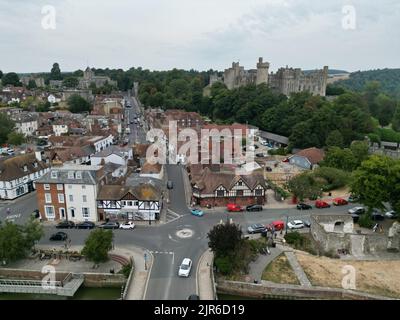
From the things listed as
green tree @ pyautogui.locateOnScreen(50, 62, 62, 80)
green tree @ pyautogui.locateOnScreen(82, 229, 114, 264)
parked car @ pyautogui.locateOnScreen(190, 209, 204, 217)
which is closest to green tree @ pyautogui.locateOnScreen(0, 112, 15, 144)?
parked car @ pyautogui.locateOnScreen(190, 209, 204, 217)

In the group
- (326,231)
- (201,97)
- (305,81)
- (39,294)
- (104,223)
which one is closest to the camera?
(39,294)

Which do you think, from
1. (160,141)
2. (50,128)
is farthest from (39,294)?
(50,128)

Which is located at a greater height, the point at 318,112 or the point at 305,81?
the point at 305,81

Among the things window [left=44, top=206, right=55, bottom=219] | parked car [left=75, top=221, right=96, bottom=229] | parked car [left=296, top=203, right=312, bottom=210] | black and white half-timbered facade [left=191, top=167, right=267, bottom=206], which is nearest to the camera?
parked car [left=75, top=221, right=96, bottom=229]

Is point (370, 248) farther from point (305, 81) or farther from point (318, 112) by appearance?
point (305, 81)

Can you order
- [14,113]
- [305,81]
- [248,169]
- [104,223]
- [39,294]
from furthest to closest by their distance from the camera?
[305,81] → [14,113] → [248,169] → [104,223] → [39,294]

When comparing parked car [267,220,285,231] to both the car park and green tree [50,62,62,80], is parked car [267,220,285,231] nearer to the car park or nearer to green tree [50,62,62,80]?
the car park
